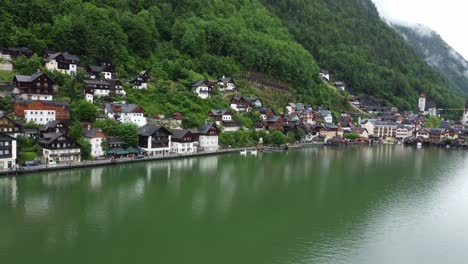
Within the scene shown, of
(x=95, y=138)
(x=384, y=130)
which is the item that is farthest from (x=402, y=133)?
(x=95, y=138)

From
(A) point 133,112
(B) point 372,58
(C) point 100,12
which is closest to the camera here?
(A) point 133,112

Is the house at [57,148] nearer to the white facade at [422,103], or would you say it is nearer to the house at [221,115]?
the house at [221,115]

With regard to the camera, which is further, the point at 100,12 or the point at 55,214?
the point at 100,12

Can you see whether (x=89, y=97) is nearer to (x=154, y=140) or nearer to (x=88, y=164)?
(x=154, y=140)

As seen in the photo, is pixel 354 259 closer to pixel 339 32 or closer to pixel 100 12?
pixel 100 12

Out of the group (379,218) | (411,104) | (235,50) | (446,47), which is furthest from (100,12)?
(446,47)

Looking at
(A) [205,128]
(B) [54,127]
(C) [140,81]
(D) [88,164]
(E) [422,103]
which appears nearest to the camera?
(D) [88,164]

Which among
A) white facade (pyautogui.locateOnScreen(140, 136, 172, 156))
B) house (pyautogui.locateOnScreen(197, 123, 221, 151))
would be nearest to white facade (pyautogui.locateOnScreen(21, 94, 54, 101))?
white facade (pyautogui.locateOnScreen(140, 136, 172, 156))
